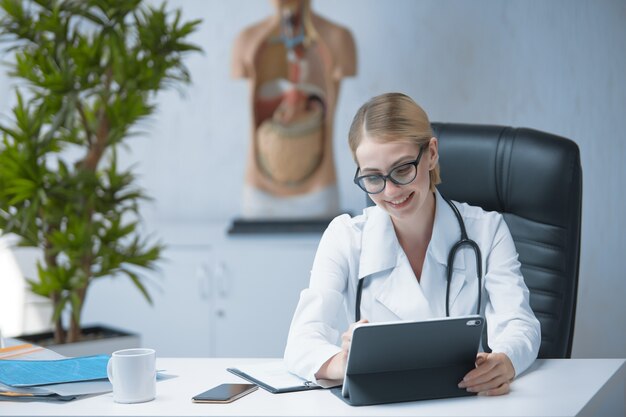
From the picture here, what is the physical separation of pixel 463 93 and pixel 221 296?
147cm

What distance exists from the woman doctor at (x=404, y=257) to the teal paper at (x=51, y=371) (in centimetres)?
41

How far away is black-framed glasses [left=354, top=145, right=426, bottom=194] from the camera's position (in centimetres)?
A: 185

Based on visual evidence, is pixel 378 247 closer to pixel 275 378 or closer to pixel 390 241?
pixel 390 241

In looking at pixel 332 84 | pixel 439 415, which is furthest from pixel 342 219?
pixel 332 84

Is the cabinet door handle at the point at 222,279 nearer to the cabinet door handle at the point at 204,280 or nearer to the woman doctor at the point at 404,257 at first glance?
the cabinet door handle at the point at 204,280

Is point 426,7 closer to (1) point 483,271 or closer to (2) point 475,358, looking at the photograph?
(1) point 483,271

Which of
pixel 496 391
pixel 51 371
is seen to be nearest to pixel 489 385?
pixel 496 391

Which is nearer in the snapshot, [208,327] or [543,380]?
[543,380]

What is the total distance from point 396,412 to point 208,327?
7.71ft

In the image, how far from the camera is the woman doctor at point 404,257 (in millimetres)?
1847

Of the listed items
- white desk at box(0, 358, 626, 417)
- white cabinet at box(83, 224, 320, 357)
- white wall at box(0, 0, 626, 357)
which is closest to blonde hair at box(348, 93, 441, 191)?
white desk at box(0, 358, 626, 417)

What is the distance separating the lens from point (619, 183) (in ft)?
12.0

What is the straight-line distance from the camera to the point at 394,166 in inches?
73.0

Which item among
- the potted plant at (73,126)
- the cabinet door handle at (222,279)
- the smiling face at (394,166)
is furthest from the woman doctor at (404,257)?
the cabinet door handle at (222,279)
